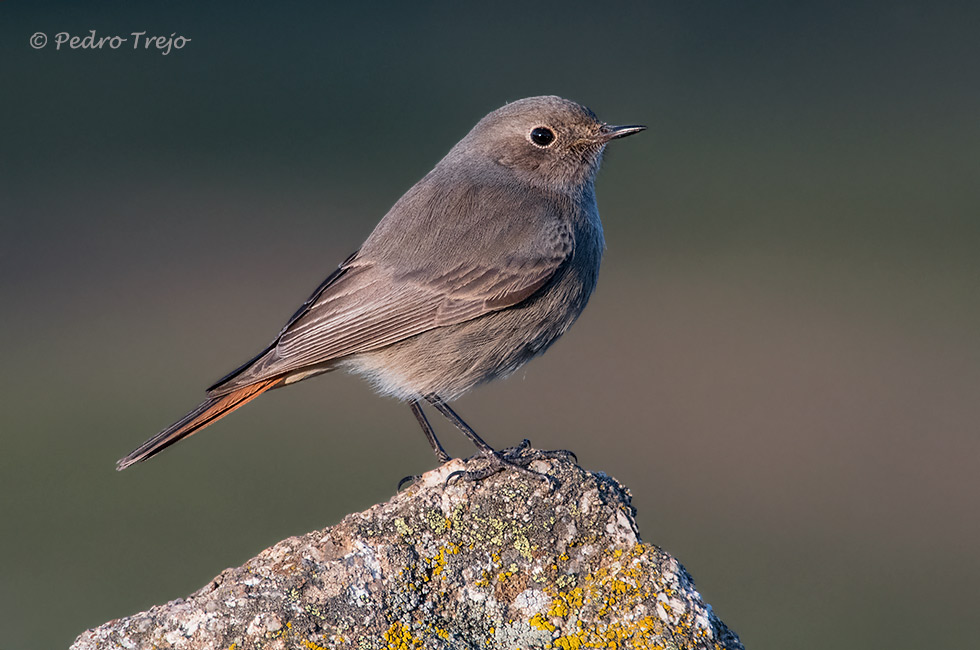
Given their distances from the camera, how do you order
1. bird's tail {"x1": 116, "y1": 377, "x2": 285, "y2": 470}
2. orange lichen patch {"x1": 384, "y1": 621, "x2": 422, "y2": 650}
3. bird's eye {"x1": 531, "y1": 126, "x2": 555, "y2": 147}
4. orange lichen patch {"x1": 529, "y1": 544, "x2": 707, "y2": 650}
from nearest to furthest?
orange lichen patch {"x1": 384, "y1": 621, "x2": 422, "y2": 650}, orange lichen patch {"x1": 529, "y1": 544, "x2": 707, "y2": 650}, bird's tail {"x1": 116, "y1": 377, "x2": 285, "y2": 470}, bird's eye {"x1": 531, "y1": 126, "x2": 555, "y2": 147}

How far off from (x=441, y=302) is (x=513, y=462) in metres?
1.01

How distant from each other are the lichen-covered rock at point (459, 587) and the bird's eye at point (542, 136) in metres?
2.23

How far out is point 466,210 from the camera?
4.93 metres

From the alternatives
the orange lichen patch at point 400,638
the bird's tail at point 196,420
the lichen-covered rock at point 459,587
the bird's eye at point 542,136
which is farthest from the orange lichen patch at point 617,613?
the bird's eye at point 542,136

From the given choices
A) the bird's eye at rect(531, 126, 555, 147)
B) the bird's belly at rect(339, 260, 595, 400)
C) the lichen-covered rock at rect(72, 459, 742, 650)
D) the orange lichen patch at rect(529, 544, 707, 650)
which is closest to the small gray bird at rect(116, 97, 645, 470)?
the bird's belly at rect(339, 260, 595, 400)

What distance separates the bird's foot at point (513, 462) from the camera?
12.2 feet

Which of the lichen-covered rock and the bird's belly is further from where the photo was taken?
the bird's belly

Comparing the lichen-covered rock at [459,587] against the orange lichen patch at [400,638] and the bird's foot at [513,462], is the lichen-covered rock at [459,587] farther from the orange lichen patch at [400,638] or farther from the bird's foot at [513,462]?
the bird's foot at [513,462]

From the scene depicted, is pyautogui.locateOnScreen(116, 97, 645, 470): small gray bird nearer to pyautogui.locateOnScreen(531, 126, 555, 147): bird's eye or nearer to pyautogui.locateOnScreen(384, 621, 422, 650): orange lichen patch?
pyautogui.locateOnScreen(531, 126, 555, 147): bird's eye

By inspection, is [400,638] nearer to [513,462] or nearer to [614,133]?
[513,462]

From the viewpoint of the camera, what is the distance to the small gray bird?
15.2ft

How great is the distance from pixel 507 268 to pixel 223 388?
129 centimetres

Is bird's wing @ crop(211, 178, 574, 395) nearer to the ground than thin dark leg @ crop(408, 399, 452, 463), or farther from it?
farther from it

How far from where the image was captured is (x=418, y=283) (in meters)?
4.73
